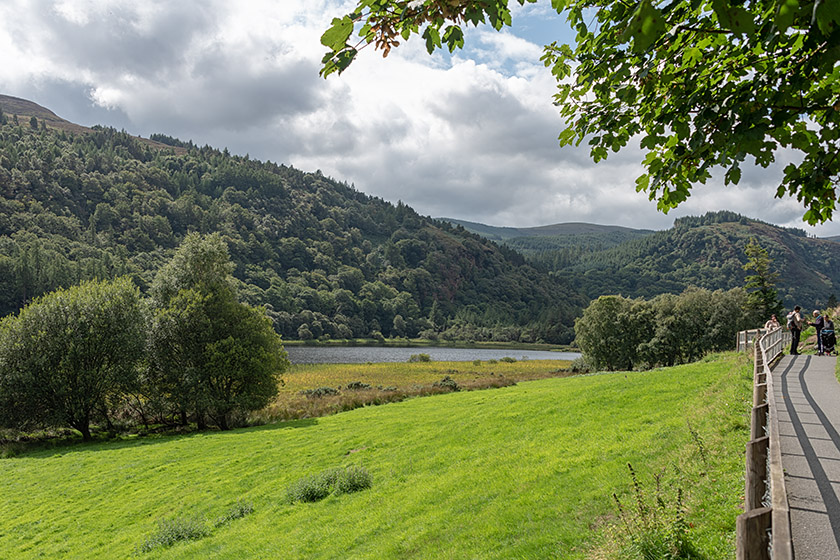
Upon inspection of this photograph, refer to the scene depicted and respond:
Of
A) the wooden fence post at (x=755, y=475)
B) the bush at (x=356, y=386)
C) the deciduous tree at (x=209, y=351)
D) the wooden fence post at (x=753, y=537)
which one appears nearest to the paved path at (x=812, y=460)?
the wooden fence post at (x=755, y=475)

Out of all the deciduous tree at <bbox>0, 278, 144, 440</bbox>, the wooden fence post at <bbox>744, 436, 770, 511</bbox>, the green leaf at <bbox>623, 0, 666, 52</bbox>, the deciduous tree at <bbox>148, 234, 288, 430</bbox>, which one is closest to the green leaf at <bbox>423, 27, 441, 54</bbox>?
the green leaf at <bbox>623, 0, 666, 52</bbox>

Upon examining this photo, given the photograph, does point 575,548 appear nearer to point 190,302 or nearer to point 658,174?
point 658,174

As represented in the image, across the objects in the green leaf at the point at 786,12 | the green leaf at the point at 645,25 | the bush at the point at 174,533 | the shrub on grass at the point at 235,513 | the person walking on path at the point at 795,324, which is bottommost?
the bush at the point at 174,533

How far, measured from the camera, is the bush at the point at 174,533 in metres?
14.7

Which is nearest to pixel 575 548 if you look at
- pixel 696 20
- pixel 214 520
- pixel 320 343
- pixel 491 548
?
pixel 491 548

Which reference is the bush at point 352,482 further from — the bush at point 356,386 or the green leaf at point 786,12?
the bush at point 356,386

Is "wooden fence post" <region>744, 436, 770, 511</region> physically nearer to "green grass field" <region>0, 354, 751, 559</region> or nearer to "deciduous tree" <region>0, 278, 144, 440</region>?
"green grass field" <region>0, 354, 751, 559</region>

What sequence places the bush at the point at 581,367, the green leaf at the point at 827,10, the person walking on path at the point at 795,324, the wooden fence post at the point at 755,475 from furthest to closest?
the bush at the point at 581,367 < the person walking on path at the point at 795,324 < the wooden fence post at the point at 755,475 < the green leaf at the point at 827,10

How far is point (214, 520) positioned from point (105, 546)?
3.47m

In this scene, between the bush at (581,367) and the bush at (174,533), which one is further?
the bush at (581,367)

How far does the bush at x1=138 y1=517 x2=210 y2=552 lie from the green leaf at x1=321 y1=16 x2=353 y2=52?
1611 cm

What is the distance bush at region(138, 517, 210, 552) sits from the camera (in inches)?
579

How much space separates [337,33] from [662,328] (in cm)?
7049

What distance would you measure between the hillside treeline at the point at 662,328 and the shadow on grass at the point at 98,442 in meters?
50.3
